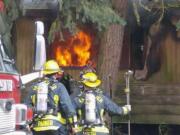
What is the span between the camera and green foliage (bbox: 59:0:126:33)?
10992 millimetres

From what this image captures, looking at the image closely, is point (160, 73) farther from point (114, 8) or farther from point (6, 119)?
point (6, 119)

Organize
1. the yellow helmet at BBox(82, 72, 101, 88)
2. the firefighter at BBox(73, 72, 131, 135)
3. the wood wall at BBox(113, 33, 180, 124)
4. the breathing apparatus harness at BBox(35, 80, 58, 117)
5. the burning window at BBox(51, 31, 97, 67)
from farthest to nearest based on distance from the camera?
the burning window at BBox(51, 31, 97, 67) → the wood wall at BBox(113, 33, 180, 124) → the yellow helmet at BBox(82, 72, 101, 88) → the firefighter at BBox(73, 72, 131, 135) → the breathing apparatus harness at BBox(35, 80, 58, 117)

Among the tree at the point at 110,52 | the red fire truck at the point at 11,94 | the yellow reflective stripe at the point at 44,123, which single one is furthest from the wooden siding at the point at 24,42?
the red fire truck at the point at 11,94

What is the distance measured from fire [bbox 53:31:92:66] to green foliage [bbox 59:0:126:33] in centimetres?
351

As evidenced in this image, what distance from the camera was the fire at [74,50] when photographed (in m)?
15.0

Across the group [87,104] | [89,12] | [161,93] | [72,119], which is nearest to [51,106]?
[72,119]

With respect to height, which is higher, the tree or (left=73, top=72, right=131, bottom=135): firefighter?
the tree

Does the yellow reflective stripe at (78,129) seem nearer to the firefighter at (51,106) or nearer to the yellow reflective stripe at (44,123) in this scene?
the firefighter at (51,106)

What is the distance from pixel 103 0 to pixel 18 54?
4501mm

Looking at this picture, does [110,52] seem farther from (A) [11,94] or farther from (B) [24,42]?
(A) [11,94]

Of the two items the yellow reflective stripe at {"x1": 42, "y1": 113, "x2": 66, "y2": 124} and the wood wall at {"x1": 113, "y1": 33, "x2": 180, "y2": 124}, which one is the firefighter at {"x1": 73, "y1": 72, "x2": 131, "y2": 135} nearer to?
the yellow reflective stripe at {"x1": 42, "y1": 113, "x2": 66, "y2": 124}

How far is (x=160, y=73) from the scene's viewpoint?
1473 centimetres

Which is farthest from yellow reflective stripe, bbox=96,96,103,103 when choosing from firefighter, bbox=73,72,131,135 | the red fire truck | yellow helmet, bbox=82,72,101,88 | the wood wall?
the wood wall

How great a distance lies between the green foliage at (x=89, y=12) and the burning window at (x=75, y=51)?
138 inches
